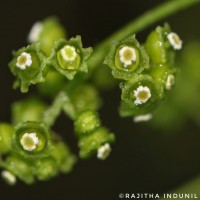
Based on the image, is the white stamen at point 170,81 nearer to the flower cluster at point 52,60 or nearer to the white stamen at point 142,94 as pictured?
the white stamen at point 142,94

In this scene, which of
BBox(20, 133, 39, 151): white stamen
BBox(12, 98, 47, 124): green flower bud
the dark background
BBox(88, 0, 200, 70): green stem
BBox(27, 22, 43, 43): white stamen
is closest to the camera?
BBox(20, 133, 39, 151): white stamen

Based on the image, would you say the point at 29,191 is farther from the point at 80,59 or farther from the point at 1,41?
the point at 80,59

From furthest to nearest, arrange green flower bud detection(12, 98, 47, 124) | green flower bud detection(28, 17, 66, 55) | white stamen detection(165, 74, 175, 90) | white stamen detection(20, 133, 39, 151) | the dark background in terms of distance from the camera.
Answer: the dark background, green flower bud detection(28, 17, 66, 55), green flower bud detection(12, 98, 47, 124), white stamen detection(165, 74, 175, 90), white stamen detection(20, 133, 39, 151)

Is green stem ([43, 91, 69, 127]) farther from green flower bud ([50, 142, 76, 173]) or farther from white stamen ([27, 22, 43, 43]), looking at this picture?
white stamen ([27, 22, 43, 43])

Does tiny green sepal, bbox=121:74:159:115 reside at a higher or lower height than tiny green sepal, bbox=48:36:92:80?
lower

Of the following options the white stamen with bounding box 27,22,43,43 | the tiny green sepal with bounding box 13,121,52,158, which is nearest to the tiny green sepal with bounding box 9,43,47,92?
the tiny green sepal with bounding box 13,121,52,158

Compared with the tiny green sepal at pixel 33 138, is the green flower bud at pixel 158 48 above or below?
above

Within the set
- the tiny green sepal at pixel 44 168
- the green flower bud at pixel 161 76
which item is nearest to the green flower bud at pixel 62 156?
the tiny green sepal at pixel 44 168
